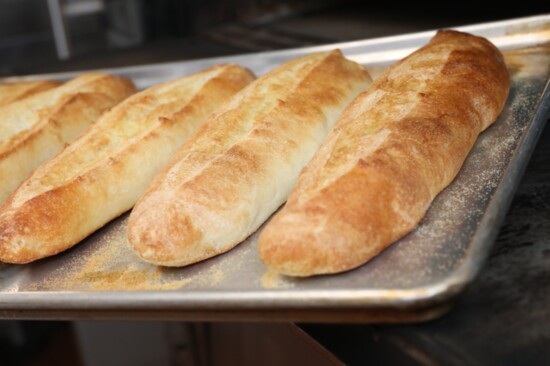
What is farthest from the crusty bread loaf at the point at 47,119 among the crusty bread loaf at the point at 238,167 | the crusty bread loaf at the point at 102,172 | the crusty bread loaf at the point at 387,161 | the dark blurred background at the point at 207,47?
the crusty bread loaf at the point at 387,161

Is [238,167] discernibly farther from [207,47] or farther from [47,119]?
[207,47]

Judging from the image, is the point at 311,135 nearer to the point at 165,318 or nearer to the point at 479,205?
the point at 479,205

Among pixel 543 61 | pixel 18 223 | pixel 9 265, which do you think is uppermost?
pixel 543 61

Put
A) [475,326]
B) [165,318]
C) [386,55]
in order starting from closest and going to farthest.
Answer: [475,326] < [165,318] < [386,55]

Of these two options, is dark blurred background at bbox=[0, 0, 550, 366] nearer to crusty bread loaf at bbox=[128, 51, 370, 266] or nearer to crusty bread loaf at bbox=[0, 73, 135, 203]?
crusty bread loaf at bbox=[128, 51, 370, 266]

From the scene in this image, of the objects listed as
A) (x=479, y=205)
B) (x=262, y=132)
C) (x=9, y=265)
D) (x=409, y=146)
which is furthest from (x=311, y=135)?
(x=9, y=265)

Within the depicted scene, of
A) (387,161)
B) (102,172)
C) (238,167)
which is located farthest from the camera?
(102,172)

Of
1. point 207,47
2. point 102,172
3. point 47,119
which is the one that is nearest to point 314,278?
point 102,172
